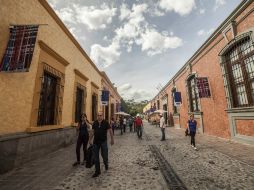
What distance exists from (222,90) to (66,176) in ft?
31.2

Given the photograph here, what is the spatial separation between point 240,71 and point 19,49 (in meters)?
9.77

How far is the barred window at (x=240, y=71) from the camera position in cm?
827

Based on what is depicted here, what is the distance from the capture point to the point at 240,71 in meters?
9.03

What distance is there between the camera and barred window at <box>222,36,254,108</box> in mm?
8273

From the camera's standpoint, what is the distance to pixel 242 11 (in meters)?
8.23

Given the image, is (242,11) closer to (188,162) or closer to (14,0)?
(188,162)

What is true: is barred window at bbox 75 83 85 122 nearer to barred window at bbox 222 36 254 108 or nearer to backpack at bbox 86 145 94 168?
backpack at bbox 86 145 94 168

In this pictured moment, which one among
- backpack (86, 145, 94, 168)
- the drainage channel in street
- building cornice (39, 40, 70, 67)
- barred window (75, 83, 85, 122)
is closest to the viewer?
the drainage channel in street

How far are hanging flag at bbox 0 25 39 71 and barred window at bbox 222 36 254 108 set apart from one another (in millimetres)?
8938

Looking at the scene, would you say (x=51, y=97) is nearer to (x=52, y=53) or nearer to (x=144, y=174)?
(x=52, y=53)

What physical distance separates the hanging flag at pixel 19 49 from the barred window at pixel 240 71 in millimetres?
8938

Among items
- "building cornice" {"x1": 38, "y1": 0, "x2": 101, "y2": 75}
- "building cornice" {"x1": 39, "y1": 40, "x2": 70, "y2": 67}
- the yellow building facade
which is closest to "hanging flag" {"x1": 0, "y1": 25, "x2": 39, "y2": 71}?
the yellow building facade

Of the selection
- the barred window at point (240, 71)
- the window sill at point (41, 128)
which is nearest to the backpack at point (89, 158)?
the window sill at point (41, 128)

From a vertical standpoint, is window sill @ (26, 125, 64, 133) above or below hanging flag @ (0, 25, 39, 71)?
below
